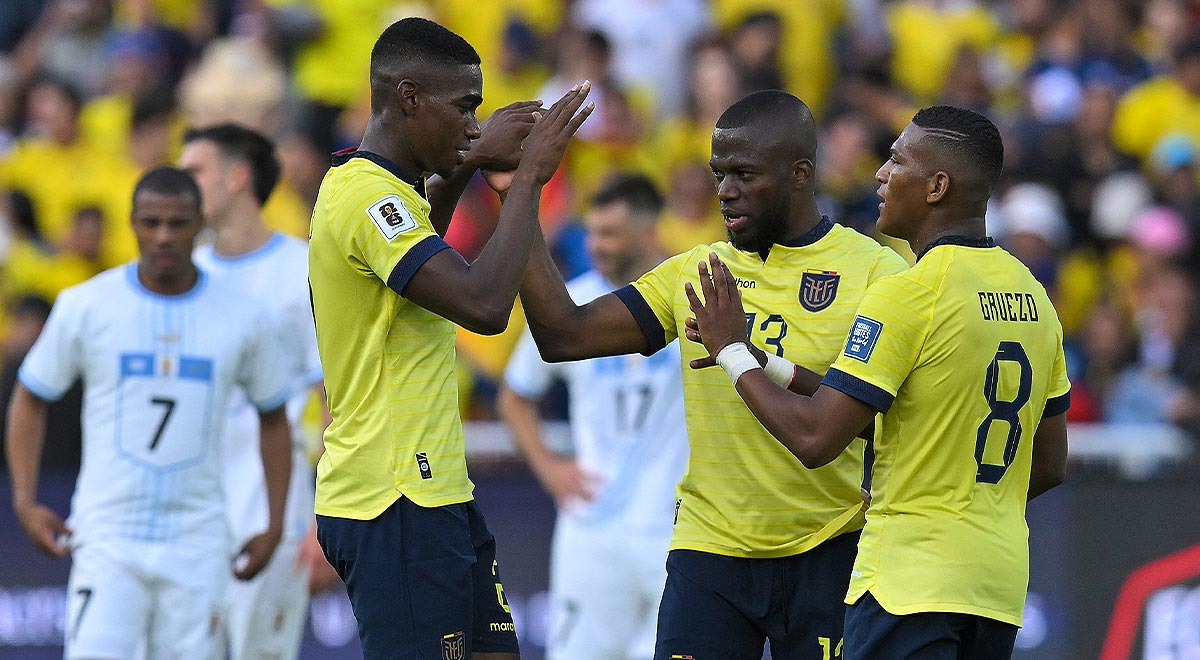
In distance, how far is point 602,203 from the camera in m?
8.89

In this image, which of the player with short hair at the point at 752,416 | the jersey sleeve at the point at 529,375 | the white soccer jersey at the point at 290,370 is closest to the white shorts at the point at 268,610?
the white soccer jersey at the point at 290,370

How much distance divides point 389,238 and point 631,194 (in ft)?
13.7

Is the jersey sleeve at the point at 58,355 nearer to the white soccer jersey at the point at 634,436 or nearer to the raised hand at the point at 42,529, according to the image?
the raised hand at the point at 42,529

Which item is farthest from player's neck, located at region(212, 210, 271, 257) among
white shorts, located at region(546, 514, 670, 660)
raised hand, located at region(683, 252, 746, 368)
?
raised hand, located at region(683, 252, 746, 368)

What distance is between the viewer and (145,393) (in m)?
7.03

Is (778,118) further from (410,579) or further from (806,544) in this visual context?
(410,579)

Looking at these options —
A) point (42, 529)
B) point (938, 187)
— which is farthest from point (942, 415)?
point (42, 529)

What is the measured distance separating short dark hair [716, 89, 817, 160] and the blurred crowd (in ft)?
18.0

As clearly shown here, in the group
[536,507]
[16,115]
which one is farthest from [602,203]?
[16,115]

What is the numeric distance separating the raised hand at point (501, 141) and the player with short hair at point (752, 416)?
53 cm

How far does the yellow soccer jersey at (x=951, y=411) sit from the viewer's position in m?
4.82

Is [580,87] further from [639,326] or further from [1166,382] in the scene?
[1166,382]

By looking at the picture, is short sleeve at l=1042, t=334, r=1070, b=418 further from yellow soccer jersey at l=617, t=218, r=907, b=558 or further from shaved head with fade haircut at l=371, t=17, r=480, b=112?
shaved head with fade haircut at l=371, t=17, r=480, b=112

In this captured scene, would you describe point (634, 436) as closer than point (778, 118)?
No
